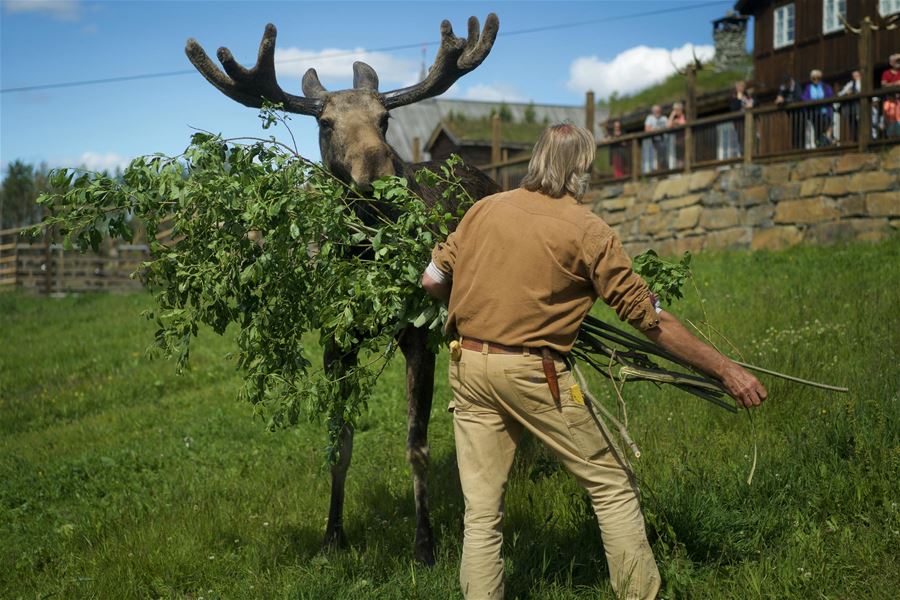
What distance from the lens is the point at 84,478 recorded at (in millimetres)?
8336

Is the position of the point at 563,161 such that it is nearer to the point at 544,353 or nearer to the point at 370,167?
the point at 544,353

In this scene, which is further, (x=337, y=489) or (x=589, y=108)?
(x=589, y=108)

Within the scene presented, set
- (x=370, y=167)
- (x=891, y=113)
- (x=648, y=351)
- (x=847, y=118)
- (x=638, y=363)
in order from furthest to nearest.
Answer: (x=847, y=118), (x=891, y=113), (x=370, y=167), (x=638, y=363), (x=648, y=351)

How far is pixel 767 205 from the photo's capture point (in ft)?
56.0

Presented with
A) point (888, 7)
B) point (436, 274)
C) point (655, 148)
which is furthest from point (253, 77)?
point (888, 7)

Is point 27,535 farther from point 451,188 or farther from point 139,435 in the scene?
point 451,188

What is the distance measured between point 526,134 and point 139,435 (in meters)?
36.6

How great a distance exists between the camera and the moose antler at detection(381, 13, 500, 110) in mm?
6854

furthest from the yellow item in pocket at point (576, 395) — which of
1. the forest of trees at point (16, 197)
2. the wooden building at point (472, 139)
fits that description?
the forest of trees at point (16, 197)

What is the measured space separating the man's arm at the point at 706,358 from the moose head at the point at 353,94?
2.04 m

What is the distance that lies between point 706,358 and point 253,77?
3918 mm

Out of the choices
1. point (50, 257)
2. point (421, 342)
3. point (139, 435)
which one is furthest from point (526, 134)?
point (421, 342)

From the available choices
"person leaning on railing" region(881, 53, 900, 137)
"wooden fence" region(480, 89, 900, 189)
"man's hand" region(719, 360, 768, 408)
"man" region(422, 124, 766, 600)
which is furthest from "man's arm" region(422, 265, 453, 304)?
"person leaning on railing" region(881, 53, 900, 137)

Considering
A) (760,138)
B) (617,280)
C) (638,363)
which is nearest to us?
(617,280)
